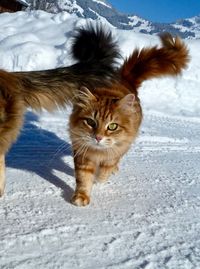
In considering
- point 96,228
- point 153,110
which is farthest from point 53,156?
point 153,110

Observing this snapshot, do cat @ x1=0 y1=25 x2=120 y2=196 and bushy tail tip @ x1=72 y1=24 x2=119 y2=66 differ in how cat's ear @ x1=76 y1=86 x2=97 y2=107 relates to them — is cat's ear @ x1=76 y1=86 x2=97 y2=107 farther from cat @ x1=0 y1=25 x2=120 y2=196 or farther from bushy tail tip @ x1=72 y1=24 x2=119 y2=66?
bushy tail tip @ x1=72 y1=24 x2=119 y2=66

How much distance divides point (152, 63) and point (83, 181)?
5.30 feet

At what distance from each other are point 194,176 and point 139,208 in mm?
1358

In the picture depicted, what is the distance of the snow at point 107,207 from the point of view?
2836 mm

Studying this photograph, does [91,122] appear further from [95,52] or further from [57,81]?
[95,52]

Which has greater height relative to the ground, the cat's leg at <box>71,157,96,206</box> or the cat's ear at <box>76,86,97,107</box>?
the cat's ear at <box>76,86,97,107</box>

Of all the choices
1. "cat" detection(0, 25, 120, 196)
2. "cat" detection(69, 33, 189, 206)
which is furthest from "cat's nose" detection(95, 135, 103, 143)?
"cat" detection(0, 25, 120, 196)

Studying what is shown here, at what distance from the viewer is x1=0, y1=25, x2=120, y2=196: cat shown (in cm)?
325

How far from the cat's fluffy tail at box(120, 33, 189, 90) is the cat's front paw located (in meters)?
1.43

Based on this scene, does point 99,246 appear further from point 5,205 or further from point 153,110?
point 153,110

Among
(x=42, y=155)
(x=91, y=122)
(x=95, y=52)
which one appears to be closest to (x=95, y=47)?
(x=95, y=52)

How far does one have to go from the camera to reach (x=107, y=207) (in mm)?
3713

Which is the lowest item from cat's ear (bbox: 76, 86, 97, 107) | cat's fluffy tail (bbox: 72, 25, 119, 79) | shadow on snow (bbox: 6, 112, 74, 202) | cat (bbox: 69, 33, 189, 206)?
shadow on snow (bbox: 6, 112, 74, 202)

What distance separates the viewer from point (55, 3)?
36.7 meters
